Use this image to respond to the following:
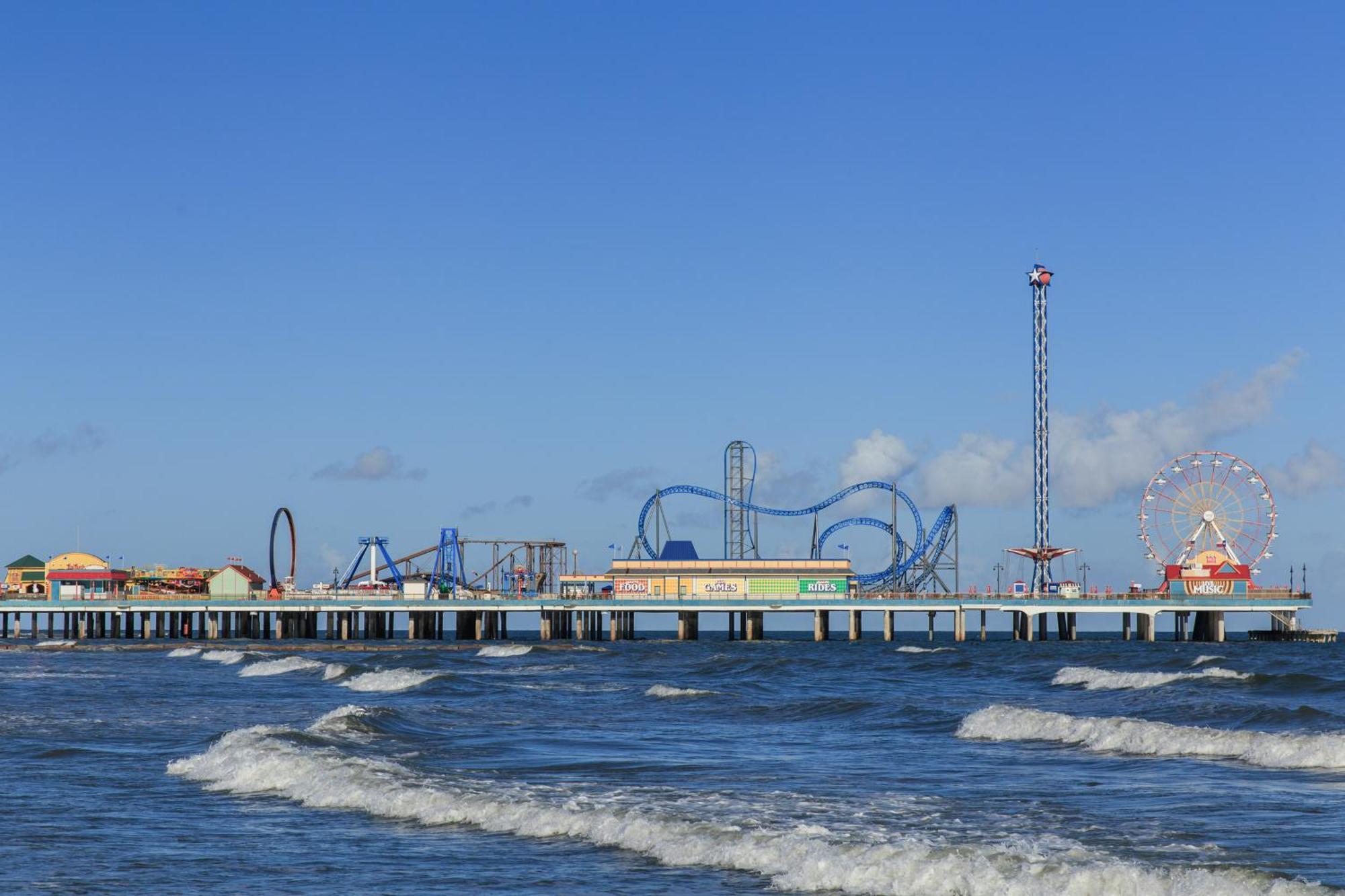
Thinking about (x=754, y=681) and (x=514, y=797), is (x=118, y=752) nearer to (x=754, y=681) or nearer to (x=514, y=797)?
(x=514, y=797)

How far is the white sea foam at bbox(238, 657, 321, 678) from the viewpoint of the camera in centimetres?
5441

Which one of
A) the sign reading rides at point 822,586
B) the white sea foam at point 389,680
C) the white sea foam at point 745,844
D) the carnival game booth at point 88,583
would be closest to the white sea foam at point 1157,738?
the white sea foam at point 745,844

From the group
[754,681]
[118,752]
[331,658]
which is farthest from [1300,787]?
[331,658]

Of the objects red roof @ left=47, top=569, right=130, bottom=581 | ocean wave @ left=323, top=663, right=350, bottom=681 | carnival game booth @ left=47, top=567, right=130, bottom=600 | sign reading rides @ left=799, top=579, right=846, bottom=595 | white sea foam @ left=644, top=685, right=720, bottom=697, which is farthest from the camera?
red roof @ left=47, top=569, right=130, bottom=581

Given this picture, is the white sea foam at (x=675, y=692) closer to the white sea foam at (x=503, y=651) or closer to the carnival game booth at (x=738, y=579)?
the white sea foam at (x=503, y=651)

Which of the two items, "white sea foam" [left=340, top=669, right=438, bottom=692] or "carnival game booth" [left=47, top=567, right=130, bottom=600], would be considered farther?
"carnival game booth" [left=47, top=567, right=130, bottom=600]

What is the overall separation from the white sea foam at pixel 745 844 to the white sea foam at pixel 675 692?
18191 mm

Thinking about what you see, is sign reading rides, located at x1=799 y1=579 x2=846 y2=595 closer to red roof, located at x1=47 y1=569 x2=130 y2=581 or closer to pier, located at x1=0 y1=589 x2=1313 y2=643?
pier, located at x1=0 y1=589 x2=1313 y2=643

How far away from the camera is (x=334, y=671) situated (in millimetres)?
52469

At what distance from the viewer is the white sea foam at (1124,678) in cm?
4444

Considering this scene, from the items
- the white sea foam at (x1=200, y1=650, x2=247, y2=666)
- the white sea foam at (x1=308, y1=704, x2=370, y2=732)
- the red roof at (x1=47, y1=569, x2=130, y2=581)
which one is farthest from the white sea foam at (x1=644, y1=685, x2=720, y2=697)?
the red roof at (x1=47, y1=569, x2=130, y2=581)

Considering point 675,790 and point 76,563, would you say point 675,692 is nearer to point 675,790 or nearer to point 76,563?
point 675,790

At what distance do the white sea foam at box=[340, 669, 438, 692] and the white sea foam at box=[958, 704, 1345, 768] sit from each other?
20842 mm

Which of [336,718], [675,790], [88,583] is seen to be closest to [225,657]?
[336,718]
